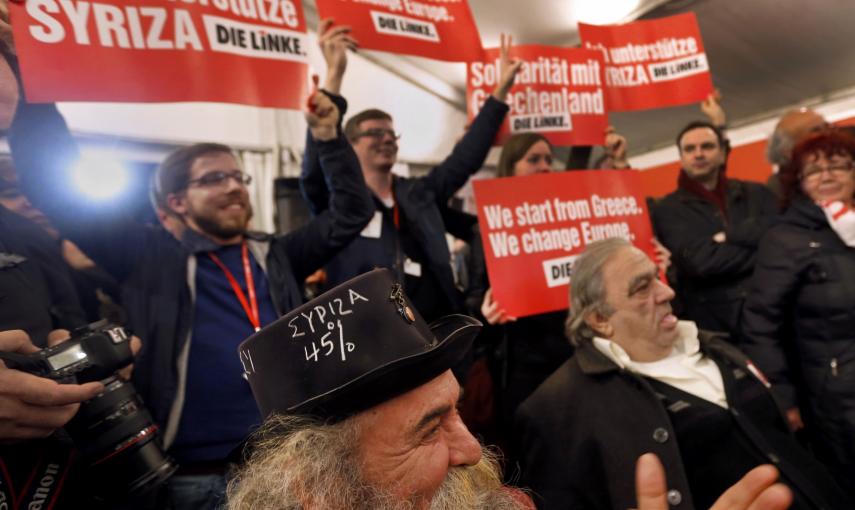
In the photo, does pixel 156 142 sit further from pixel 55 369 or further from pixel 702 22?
pixel 702 22

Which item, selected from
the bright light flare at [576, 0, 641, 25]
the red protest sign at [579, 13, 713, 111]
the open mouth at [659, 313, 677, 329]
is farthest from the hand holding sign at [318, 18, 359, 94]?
the bright light flare at [576, 0, 641, 25]

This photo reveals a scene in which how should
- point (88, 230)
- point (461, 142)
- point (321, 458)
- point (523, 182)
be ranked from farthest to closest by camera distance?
point (461, 142) < point (523, 182) < point (88, 230) < point (321, 458)

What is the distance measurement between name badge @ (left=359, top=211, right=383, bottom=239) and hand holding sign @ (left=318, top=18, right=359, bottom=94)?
65 cm

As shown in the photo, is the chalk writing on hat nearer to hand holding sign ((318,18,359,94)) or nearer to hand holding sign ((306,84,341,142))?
hand holding sign ((306,84,341,142))

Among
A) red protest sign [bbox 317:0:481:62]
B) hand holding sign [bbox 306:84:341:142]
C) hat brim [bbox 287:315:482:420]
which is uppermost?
red protest sign [bbox 317:0:481:62]

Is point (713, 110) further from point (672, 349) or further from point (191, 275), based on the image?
point (191, 275)

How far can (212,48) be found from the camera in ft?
6.96

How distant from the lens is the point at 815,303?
261cm

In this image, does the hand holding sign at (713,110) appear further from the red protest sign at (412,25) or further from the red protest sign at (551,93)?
the red protest sign at (412,25)

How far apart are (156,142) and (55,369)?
4172 mm

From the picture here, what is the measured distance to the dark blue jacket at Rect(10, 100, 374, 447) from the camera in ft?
5.44

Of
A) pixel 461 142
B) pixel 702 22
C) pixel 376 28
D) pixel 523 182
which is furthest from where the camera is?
pixel 702 22

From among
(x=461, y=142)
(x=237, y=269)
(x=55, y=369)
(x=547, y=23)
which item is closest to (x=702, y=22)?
(x=547, y=23)

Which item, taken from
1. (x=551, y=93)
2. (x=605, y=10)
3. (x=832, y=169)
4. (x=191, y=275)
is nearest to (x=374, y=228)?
(x=191, y=275)
